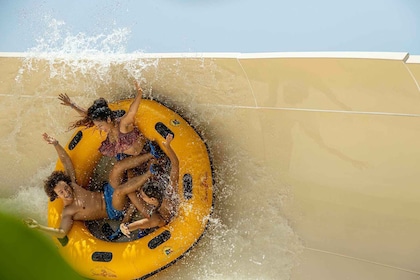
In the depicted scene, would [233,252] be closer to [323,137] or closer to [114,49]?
[323,137]

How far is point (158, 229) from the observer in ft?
7.93

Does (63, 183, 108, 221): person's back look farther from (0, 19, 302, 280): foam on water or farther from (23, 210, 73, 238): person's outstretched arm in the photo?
(0, 19, 302, 280): foam on water

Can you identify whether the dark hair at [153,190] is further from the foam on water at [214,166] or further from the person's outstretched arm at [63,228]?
the person's outstretched arm at [63,228]

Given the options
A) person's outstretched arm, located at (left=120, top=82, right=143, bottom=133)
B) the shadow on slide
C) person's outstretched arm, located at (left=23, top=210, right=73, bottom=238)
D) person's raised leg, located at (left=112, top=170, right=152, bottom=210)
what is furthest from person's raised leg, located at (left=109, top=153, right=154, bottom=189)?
the shadow on slide

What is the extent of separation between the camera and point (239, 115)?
238cm

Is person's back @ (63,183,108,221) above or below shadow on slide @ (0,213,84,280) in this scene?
below

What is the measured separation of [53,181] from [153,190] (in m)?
0.51

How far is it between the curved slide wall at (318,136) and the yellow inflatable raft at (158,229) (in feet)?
0.44

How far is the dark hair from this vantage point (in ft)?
7.45

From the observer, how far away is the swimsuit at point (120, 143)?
2.38 metres

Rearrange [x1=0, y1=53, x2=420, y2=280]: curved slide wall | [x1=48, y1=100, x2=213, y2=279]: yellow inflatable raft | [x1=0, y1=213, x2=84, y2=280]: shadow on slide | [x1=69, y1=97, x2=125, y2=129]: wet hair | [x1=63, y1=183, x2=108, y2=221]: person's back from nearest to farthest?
1. [x1=0, y1=213, x2=84, y2=280]: shadow on slide
2. [x1=0, y1=53, x2=420, y2=280]: curved slide wall
3. [x1=69, y1=97, x2=125, y2=129]: wet hair
4. [x1=48, y1=100, x2=213, y2=279]: yellow inflatable raft
5. [x1=63, y1=183, x2=108, y2=221]: person's back

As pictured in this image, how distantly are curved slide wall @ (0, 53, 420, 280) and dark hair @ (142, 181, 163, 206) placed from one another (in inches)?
14.0

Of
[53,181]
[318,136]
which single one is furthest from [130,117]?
[318,136]

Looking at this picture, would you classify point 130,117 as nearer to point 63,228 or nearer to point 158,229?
point 158,229
